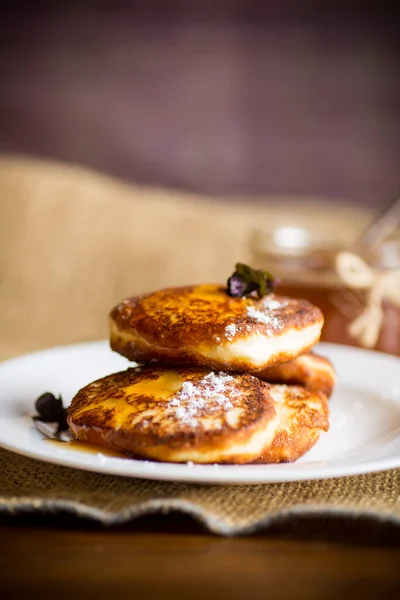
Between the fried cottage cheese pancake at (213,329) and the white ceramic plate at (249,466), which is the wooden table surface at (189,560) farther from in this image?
the fried cottage cheese pancake at (213,329)

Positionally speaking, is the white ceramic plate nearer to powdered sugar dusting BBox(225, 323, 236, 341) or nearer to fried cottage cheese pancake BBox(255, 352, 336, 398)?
fried cottage cheese pancake BBox(255, 352, 336, 398)

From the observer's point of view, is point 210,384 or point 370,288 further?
point 370,288

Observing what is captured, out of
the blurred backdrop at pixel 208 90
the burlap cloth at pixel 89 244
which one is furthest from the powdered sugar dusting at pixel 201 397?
the blurred backdrop at pixel 208 90

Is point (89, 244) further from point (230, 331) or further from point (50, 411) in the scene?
point (230, 331)

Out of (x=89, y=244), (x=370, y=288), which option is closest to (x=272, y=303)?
(x=370, y=288)

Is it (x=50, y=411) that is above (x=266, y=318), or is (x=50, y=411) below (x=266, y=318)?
below

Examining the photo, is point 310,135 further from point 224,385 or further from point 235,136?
point 224,385

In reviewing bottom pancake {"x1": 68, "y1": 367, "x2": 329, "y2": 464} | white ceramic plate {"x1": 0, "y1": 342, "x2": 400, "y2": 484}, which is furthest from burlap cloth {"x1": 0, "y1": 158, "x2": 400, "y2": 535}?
bottom pancake {"x1": 68, "y1": 367, "x2": 329, "y2": 464}
